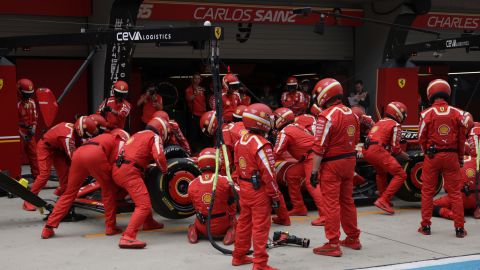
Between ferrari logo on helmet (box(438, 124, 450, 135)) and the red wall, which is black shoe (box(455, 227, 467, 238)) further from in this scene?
the red wall

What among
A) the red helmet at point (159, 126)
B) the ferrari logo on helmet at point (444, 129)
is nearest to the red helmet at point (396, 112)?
the ferrari logo on helmet at point (444, 129)

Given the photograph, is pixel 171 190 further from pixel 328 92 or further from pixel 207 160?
pixel 328 92

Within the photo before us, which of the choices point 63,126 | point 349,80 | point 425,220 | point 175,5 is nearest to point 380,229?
point 425,220

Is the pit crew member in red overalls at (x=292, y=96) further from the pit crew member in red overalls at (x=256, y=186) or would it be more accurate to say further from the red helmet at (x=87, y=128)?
the pit crew member in red overalls at (x=256, y=186)

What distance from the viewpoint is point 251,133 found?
745 centimetres

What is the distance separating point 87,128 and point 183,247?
7.76 feet

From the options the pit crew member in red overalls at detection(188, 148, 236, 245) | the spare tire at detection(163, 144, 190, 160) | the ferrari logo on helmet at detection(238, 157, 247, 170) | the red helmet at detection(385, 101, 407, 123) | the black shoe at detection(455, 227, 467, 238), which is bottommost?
the black shoe at detection(455, 227, 467, 238)

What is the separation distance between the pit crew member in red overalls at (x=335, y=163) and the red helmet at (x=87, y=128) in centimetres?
329

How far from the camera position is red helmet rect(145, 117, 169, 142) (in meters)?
9.05

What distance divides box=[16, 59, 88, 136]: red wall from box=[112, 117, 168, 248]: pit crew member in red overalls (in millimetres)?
8519

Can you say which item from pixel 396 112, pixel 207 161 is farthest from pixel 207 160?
pixel 396 112

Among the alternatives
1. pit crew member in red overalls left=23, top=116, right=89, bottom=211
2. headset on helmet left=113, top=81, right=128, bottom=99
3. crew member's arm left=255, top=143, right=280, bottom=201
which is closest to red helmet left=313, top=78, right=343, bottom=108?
crew member's arm left=255, top=143, right=280, bottom=201

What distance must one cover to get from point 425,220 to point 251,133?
3.17 metres

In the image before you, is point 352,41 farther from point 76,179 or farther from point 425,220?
point 76,179
